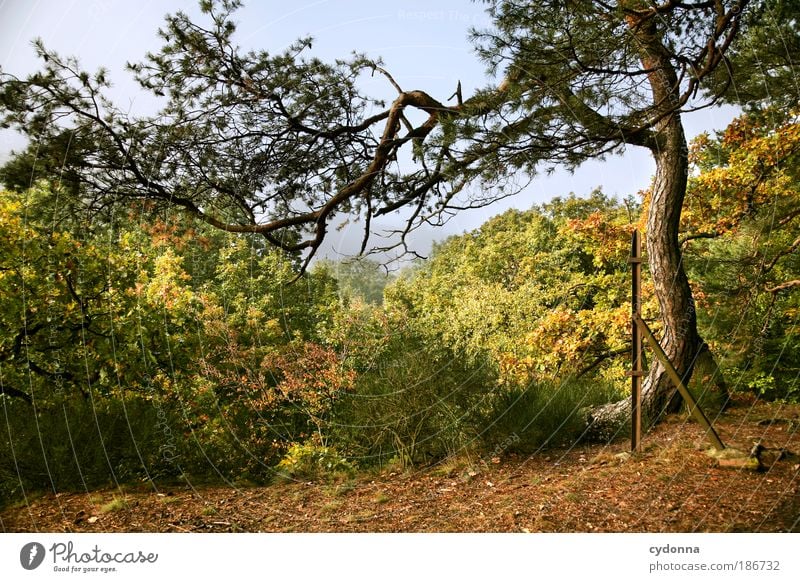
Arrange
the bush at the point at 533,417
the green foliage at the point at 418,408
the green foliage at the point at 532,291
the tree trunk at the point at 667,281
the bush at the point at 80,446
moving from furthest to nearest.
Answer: the green foliage at the point at 532,291
the tree trunk at the point at 667,281
the bush at the point at 533,417
the green foliage at the point at 418,408
the bush at the point at 80,446

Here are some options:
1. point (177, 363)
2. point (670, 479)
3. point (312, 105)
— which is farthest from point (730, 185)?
point (177, 363)

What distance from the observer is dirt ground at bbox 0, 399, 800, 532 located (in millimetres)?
3037

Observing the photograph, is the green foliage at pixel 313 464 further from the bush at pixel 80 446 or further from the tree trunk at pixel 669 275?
the tree trunk at pixel 669 275

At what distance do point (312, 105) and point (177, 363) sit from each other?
101 inches

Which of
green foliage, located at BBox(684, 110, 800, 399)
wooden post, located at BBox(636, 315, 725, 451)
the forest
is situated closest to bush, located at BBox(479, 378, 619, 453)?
the forest

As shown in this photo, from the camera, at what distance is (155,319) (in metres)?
5.23

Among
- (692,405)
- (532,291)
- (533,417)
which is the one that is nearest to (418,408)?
(533,417)

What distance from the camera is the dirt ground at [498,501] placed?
3.04 m

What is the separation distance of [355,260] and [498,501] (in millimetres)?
2309

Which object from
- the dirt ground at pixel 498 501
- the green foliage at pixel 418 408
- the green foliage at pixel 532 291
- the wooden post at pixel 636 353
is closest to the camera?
the dirt ground at pixel 498 501

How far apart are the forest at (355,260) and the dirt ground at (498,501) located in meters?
0.04

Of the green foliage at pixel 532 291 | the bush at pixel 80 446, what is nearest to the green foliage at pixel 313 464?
the bush at pixel 80 446

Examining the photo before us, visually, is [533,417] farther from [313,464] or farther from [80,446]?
[80,446]

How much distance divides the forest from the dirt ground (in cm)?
4
